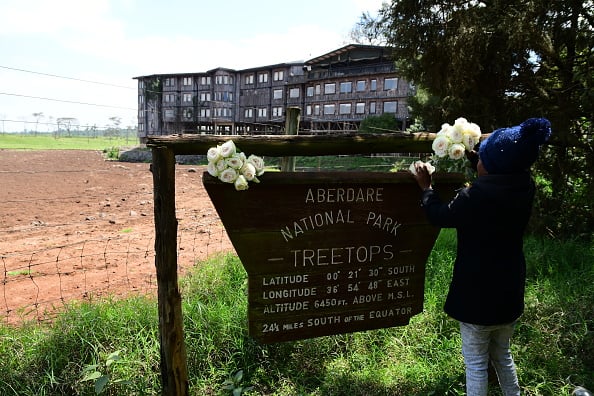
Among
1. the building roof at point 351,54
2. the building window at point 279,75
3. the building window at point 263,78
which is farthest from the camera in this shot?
the building window at point 263,78

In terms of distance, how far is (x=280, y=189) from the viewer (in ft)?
9.56

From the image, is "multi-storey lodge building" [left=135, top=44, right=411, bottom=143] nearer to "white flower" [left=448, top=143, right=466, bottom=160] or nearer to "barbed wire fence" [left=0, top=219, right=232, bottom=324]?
"barbed wire fence" [left=0, top=219, right=232, bottom=324]

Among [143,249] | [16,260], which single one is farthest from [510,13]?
[16,260]

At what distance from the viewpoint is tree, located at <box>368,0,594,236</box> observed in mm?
6875

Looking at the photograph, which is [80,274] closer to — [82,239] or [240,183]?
[82,239]

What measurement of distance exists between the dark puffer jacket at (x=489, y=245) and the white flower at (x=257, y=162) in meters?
1.07

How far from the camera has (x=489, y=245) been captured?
2592 mm

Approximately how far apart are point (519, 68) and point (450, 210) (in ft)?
20.8

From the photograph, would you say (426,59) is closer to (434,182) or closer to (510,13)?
(510,13)

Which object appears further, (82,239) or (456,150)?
(82,239)

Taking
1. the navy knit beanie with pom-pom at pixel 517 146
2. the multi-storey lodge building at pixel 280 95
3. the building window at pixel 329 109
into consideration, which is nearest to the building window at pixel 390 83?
the multi-storey lodge building at pixel 280 95

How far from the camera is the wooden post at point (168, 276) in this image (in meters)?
2.70

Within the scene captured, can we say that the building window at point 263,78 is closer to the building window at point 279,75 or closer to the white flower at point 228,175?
the building window at point 279,75

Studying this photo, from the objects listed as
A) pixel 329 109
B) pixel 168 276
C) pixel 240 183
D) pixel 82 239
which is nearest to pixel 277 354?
pixel 168 276
